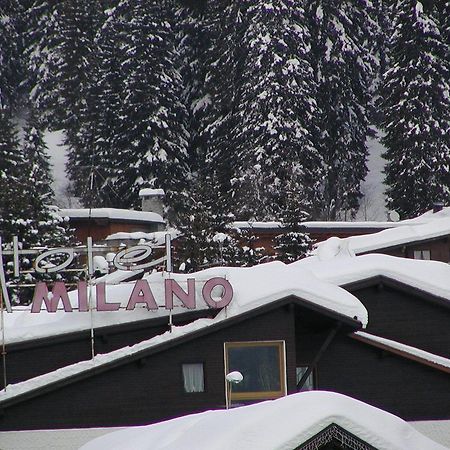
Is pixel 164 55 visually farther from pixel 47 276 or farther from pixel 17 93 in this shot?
pixel 47 276

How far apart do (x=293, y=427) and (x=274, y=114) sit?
148 feet

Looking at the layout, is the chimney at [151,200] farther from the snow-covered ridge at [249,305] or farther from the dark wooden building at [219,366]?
the snow-covered ridge at [249,305]

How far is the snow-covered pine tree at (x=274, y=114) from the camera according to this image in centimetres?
5634

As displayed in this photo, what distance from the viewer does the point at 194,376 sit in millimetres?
22438

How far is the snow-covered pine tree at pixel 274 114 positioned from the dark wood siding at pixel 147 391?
32.3 metres

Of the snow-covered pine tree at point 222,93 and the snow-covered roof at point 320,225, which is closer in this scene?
the snow-covered roof at point 320,225

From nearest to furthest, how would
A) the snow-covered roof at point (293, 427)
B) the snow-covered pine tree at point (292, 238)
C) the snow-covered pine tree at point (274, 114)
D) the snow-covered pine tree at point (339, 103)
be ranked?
the snow-covered roof at point (293, 427) < the snow-covered pine tree at point (292, 238) < the snow-covered pine tree at point (274, 114) < the snow-covered pine tree at point (339, 103)

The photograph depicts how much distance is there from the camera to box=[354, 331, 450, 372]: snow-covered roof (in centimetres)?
2377

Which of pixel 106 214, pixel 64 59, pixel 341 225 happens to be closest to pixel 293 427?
pixel 106 214

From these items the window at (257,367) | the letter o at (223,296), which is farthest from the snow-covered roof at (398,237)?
the letter o at (223,296)

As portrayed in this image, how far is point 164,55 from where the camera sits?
64125mm

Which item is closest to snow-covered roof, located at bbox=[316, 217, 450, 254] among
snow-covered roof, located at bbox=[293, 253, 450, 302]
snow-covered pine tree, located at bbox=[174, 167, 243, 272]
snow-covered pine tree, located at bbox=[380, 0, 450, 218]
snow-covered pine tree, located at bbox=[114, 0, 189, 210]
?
snow-covered pine tree, located at bbox=[174, 167, 243, 272]

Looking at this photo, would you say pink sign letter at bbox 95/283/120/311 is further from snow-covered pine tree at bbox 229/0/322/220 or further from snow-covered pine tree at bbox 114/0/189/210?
snow-covered pine tree at bbox 114/0/189/210

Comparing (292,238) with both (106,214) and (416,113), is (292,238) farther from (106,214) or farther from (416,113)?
(416,113)
